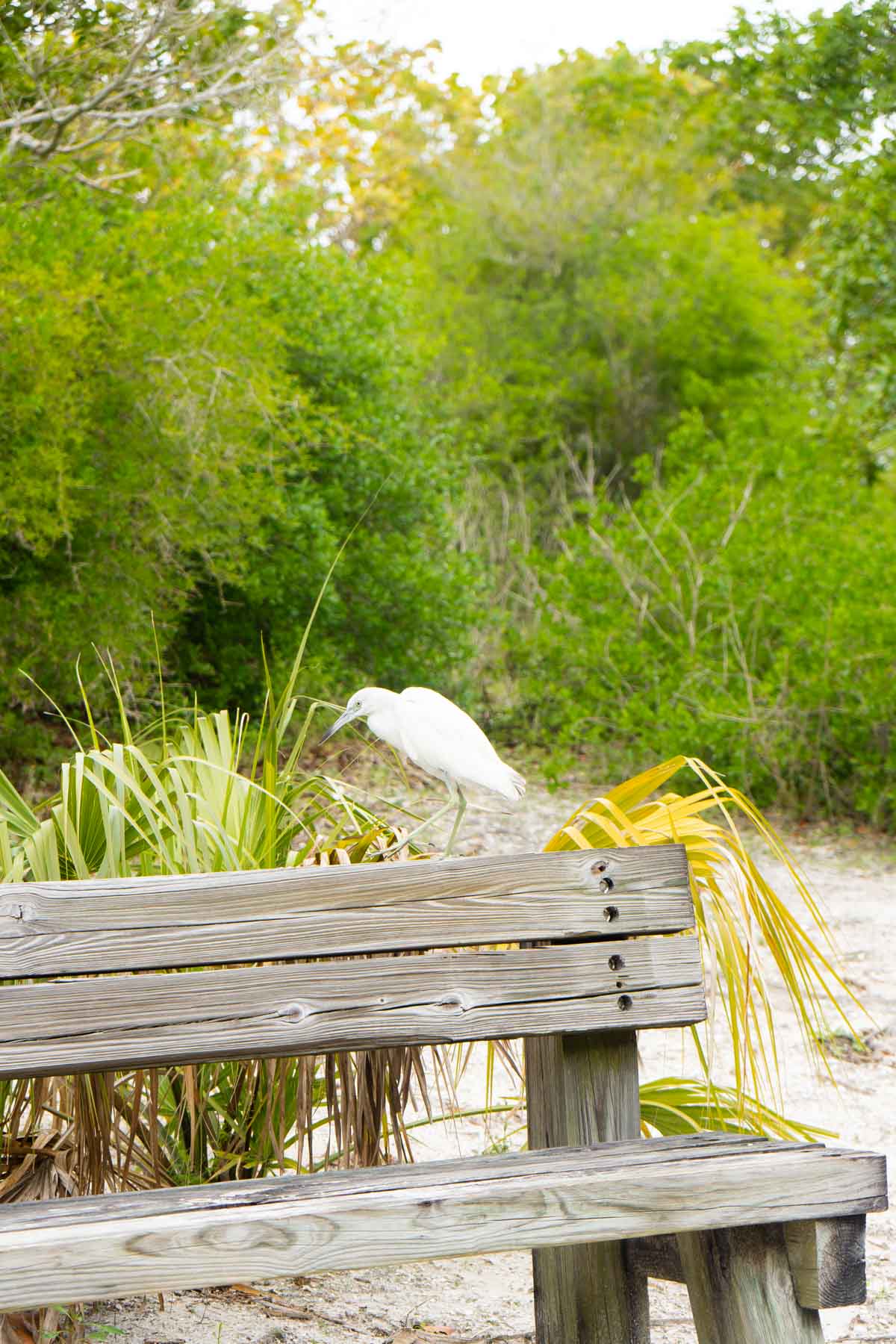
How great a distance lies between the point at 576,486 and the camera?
1274cm

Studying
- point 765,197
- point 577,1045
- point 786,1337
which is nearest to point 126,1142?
point 577,1045

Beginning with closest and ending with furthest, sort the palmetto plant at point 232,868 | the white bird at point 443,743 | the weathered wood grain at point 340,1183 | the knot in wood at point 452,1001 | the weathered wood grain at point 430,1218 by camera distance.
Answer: the weathered wood grain at point 430,1218 → the weathered wood grain at point 340,1183 → the knot in wood at point 452,1001 → the palmetto plant at point 232,868 → the white bird at point 443,743

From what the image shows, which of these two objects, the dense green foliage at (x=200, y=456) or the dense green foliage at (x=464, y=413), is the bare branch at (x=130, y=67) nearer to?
the dense green foliage at (x=464, y=413)

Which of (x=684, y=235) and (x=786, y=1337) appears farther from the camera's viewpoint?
(x=684, y=235)

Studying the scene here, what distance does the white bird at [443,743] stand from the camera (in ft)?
7.97

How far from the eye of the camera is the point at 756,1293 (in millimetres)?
1861

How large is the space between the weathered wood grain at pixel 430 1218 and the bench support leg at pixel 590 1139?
226 millimetres

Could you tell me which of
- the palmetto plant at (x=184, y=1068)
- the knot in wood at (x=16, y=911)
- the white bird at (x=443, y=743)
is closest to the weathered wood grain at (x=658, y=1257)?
the palmetto plant at (x=184, y=1068)

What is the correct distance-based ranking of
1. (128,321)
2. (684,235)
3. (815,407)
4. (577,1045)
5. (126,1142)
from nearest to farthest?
(577,1045) < (126,1142) < (128,321) < (815,407) < (684,235)

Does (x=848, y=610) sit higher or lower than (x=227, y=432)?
lower

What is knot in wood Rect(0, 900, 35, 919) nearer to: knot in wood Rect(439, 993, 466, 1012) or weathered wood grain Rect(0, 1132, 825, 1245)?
weathered wood grain Rect(0, 1132, 825, 1245)

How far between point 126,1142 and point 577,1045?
95 cm

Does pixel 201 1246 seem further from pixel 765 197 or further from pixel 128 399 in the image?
pixel 765 197

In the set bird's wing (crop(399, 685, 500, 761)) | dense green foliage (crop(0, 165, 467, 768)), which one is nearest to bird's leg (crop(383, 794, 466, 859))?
bird's wing (crop(399, 685, 500, 761))
